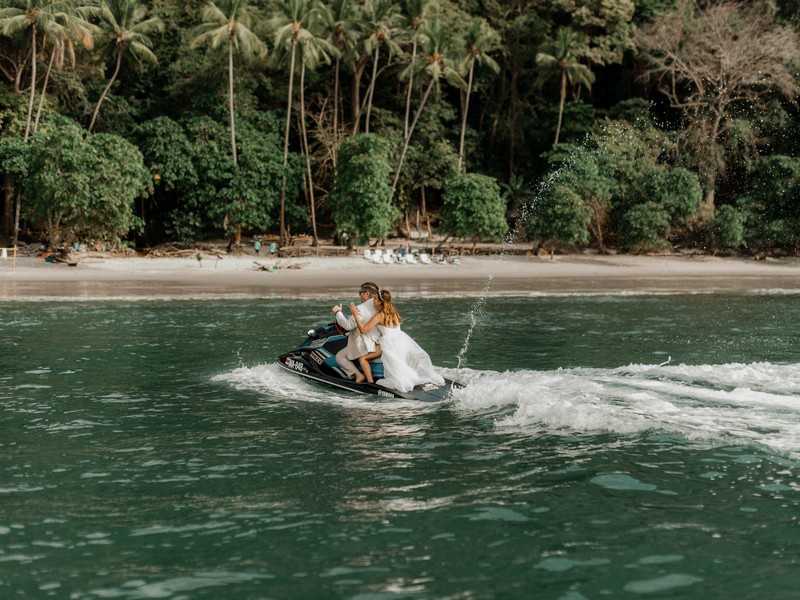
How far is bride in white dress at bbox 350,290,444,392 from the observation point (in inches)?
478

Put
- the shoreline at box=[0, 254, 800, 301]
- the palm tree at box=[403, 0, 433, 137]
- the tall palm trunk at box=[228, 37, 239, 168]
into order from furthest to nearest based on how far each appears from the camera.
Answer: the palm tree at box=[403, 0, 433, 137] < the tall palm trunk at box=[228, 37, 239, 168] < the shoreline at box=[0, 254, 800, 301]

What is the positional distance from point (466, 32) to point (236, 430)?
44.6 m

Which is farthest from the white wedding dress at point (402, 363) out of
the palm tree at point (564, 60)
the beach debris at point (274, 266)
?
the palm tree at point (564, 60)

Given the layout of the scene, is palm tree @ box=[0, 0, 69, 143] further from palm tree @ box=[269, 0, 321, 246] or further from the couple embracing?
the couple embracing

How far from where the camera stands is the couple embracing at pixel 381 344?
12227mm

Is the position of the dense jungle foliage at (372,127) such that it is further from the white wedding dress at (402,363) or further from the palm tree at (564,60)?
the white wedding dress at (402,363)

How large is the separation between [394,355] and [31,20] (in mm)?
36126

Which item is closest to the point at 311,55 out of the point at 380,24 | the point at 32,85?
the point at 380,24

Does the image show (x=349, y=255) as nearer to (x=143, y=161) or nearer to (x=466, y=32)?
(x=143, y=161)

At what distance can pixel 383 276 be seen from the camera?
125 feet

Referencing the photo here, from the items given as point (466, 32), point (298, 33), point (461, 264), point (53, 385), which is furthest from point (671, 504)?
point (466, 32)

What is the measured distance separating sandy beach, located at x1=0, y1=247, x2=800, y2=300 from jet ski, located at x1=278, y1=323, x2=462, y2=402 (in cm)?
1591

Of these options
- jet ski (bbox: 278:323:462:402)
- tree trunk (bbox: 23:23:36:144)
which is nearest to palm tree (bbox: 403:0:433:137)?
tree trunk (bbox: 23:23:36:144)

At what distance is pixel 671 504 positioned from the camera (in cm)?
748
